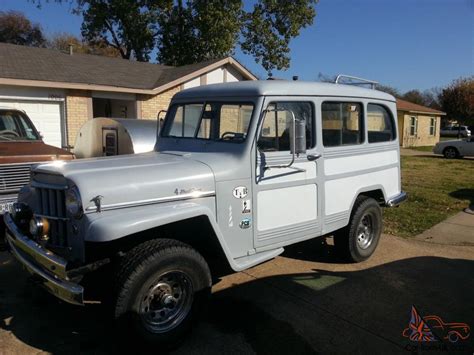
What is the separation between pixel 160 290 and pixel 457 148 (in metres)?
21.3

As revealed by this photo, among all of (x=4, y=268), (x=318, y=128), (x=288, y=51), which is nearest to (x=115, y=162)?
(x=318, y=128)

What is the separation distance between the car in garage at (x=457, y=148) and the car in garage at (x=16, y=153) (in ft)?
65.3

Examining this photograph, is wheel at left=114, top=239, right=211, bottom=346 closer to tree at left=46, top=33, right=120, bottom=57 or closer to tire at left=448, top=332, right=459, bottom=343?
tire at left=448, top=332, right=459, bottom=343

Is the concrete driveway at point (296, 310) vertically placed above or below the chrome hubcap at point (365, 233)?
below

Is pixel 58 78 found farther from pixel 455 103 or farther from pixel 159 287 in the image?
pixel 455 103

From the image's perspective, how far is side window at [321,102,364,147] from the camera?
479 cm

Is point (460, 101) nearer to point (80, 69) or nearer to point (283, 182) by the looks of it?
point (80, 69)

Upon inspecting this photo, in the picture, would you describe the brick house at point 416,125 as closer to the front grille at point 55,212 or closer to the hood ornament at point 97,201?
the front grille at point 55,212

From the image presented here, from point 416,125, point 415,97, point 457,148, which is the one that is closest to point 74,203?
point 457,148

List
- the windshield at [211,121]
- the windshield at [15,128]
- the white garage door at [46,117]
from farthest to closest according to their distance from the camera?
the white garage door at [46,117] < the windshield at [15,128] < the windshield at [211,121]

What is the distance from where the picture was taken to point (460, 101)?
39.2 m

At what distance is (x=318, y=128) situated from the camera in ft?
15.2

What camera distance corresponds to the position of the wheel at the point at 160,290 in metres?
3.20

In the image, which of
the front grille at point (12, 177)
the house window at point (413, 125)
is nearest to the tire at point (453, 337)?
the front grille at point (12, 177)
